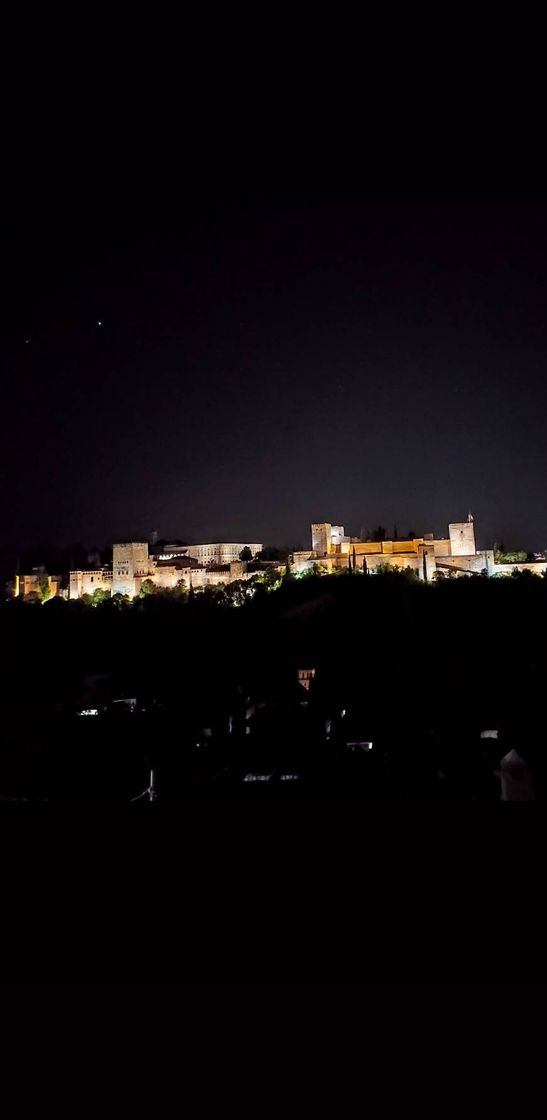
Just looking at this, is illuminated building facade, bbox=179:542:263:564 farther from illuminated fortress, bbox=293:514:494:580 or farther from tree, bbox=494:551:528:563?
tree, bbox=494:551:528:563

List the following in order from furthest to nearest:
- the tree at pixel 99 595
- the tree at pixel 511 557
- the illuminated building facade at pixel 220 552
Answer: the illuminated building facade at pixel 220 552 → the tree at pixel 511 557 → the tree at pixel 99 595

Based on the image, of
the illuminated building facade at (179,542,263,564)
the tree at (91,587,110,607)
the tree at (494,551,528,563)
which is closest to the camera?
the tree at (91,587,110,607)

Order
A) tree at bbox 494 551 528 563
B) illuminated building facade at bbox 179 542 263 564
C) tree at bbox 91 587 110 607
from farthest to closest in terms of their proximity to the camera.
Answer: illuminated building facade at bbox 179 542 263 564 < tree at bbox 494 551 528 563 < tree at bbox 91 587 110 607

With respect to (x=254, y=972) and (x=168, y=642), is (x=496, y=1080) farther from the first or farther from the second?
(x=168, y=642)

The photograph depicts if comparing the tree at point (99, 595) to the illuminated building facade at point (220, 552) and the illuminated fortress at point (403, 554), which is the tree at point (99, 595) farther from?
the illuminated fortress at point (403, 554)

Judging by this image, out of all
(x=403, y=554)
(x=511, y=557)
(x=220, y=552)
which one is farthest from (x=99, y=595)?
(x=511, y=557)

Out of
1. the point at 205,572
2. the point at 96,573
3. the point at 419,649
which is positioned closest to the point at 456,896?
the point at 419,649

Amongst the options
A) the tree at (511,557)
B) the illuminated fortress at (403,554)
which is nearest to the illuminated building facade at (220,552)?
the illuminated fortress at (403,554)

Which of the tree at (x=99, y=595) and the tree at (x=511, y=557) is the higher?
the tree at (x=511, y=557)

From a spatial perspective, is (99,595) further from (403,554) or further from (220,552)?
(403,554)

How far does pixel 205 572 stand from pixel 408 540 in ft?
34.6

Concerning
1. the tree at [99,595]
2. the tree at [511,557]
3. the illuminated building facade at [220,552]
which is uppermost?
the illuminated building facade at [220,552]

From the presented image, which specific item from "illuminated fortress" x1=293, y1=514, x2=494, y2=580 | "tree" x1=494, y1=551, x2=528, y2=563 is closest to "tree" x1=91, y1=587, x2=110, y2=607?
"illuminated fortress" x1=293, y1=514, x2=494, y2=580

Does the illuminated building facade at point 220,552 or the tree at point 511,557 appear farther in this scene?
the illuminated building facade at point 220,552
